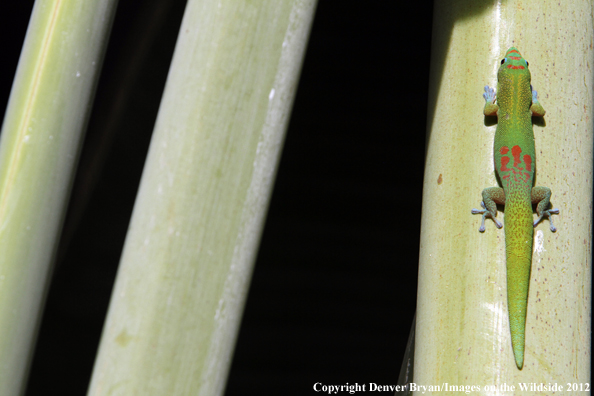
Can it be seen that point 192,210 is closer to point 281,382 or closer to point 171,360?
point 171,360

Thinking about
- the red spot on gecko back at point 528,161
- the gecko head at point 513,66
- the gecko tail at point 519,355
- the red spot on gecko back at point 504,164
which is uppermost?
the gecko head at point 513,66

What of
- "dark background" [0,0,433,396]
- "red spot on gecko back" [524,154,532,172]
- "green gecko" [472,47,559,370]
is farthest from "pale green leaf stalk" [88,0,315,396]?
"dark background" [0,0,433,396]

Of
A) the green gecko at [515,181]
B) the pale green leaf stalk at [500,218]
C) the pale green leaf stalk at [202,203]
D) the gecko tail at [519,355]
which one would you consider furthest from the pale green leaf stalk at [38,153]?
the gecko tail at [519,355]

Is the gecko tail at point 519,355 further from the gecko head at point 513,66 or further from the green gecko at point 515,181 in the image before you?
the gecko head at point 513,66

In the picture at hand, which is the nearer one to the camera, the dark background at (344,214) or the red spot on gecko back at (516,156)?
the red spot on gecko back at (516,156)

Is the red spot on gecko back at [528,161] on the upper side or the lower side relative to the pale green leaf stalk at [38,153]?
upper

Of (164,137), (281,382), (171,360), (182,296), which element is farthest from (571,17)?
(281,382)
